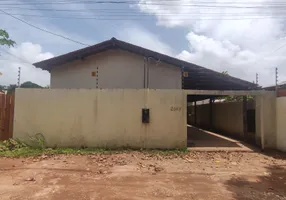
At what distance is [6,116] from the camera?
8594mm

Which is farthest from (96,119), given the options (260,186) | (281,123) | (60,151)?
(281,123)

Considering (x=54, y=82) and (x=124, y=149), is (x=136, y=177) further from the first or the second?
(x=54, y=82)

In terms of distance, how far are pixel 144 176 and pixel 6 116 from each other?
5498 mm

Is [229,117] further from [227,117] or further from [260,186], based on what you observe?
[260,186]

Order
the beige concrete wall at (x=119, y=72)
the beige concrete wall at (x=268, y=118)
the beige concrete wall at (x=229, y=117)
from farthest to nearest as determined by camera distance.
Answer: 1. the beige concrete wall at (x=229, y=117)
2. the beige concrete wall at (x=119, y=72)
3. the beige concrete wall at (x=268, y=118)

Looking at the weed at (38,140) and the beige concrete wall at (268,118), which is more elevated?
the beige concrete wall at (268,118)

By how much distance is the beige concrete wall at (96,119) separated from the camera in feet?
27.9

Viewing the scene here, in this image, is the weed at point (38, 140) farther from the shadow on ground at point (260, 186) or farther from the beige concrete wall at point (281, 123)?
the beige concrete wall at point (281, 123)

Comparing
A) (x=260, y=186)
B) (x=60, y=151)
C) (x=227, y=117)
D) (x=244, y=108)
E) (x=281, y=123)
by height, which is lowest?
(x=260, y=186)

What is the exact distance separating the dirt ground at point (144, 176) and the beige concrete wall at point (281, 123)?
0.72 meters

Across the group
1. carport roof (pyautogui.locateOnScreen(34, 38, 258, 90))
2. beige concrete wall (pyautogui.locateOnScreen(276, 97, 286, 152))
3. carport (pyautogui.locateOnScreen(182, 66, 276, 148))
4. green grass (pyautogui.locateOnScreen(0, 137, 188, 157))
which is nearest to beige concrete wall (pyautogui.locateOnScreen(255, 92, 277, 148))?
carport (pyautogui.locateOnScreen(182, 66, 276, 148))

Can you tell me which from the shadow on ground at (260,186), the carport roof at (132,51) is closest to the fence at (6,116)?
the carport roof at (132,51)

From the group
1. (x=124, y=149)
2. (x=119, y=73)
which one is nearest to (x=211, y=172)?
(x=124, y=149)

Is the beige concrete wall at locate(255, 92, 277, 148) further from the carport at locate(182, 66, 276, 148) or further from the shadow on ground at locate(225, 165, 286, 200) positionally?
the shadow on ground at locate(225, 165, 286, 200)
